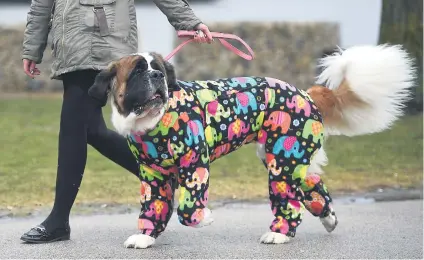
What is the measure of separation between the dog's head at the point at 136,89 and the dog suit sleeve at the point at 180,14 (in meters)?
0.48

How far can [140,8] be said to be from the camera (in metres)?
15.4

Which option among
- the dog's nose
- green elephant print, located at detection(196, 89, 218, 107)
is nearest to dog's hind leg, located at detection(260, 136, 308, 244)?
green elephant print, located at detection(196, 89, 218, 107)

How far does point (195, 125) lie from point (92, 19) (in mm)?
993

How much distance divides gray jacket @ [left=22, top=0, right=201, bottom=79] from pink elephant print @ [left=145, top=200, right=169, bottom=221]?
36.9 inches

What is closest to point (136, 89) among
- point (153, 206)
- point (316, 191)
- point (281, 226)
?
point (153, 206)

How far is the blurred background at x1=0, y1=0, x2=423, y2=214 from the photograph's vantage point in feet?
28.1

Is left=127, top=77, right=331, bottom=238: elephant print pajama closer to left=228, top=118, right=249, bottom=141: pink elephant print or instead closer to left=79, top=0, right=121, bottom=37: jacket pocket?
left=228, top=118, right=249, bottom=141: pink elephant print

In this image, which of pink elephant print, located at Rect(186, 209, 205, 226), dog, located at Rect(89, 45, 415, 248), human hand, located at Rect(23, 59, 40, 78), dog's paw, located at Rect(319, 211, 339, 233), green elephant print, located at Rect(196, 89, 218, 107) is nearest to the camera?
dog, located at Rect(89, 45, 415, 248)

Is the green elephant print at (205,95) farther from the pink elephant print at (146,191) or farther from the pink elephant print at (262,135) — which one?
the pink elephant print at (146,191)

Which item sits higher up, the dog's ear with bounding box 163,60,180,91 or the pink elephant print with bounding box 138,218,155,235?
the dog's ear with bounding box 163,60,180,91

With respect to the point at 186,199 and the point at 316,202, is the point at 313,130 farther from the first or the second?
the point at 186,199

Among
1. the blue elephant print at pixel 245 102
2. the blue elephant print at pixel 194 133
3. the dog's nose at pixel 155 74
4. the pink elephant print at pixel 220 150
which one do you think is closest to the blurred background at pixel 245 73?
the pink elephant print at pixel 220 150

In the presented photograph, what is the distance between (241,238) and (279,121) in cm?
91

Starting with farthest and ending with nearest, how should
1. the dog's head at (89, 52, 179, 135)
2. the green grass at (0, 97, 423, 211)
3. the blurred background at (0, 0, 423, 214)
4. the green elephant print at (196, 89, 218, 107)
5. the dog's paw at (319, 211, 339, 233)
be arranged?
1. the blurred background at (0, 0, 423, 214)
2. the green grass at (0, 97, 423, 211)
3. the dog's paw at (319, 211, 339, 233)
4. the green elephant print at (196, 89, 218, 107)
5. the dog's head at (89, 52, 179, 135)
